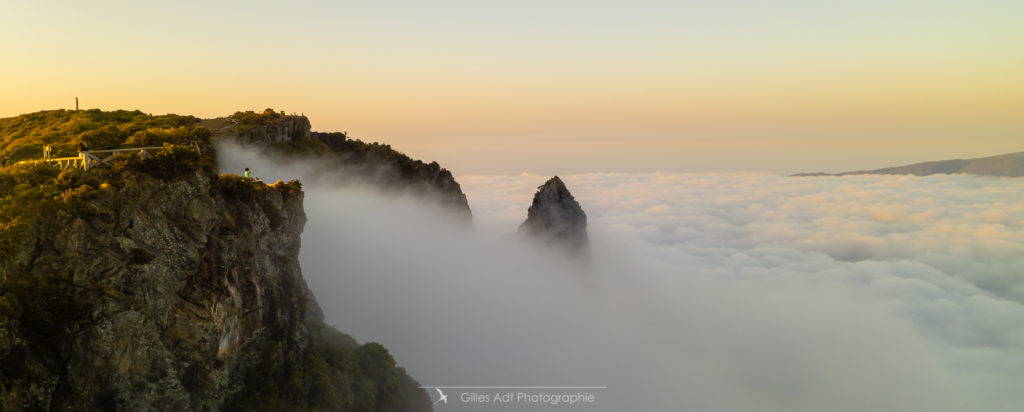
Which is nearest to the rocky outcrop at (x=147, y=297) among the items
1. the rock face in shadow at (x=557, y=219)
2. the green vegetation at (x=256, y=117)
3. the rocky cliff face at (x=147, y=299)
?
the rocky cliff face at (x=147, y=299)

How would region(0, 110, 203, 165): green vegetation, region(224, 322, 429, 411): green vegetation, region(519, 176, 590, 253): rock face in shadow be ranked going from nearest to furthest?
region(224, 322, 429, 411): green vegetation
region(0, 110, 203, 165): green vegetation
region(519, 176, 590, 253): rock face in shadow

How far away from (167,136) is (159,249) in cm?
1468

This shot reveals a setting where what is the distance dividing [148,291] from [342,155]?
51127 millimetres

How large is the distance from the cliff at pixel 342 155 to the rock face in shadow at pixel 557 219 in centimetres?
1430

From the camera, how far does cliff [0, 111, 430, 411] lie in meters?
18.2

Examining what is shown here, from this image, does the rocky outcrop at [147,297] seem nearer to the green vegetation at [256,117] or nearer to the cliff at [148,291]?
the cliff at [148,291]

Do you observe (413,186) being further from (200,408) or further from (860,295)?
Result: (860,295)

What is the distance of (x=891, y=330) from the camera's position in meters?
140

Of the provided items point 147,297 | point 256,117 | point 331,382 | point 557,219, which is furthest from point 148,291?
point 557,219

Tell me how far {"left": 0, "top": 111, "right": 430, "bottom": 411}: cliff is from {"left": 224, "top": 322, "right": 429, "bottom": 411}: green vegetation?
0.12 metres

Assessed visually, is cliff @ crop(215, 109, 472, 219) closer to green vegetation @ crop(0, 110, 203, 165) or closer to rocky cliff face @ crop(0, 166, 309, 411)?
green vegetation @ crop(0, 110, 203, 165)

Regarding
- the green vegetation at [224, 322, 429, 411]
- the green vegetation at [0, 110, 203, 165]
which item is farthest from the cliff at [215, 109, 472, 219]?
the green vegetation at [224, 322, 429, 411]

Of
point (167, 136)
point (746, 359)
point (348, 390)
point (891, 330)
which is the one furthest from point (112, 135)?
point (891, 330)

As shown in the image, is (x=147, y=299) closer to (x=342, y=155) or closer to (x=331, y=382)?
(x=331, y=382)
